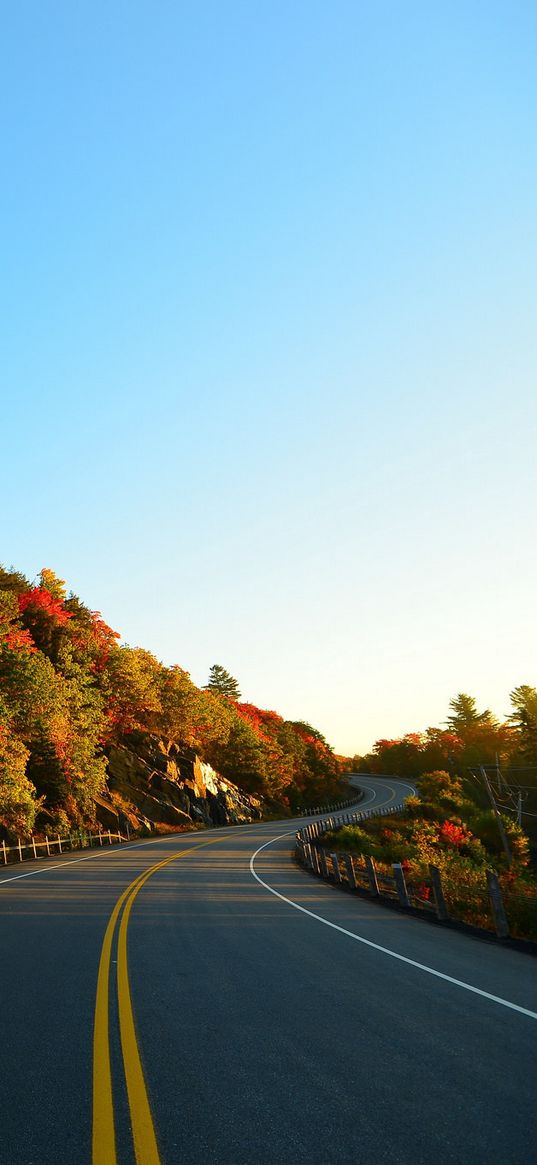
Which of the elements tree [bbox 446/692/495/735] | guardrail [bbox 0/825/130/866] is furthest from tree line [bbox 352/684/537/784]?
guardrail [bbox 0/825/130/866]

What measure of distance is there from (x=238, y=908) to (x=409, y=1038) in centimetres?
964

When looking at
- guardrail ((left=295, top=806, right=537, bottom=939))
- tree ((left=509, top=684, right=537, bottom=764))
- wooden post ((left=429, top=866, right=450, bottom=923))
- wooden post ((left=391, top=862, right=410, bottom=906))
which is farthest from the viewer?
tree ((left=509, top=684, right=537, bottom=764))

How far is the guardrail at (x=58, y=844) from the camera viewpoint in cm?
3266

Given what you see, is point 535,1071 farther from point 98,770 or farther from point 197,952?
point 98,770

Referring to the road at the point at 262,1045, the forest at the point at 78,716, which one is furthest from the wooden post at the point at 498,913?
the forest at the point at 78,716

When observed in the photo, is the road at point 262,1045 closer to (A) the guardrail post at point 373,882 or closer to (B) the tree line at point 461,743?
(A) the guardrail post at point 373,882

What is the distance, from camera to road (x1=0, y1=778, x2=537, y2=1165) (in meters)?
4.24

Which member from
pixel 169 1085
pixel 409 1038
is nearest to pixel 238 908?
pixel 409 1038

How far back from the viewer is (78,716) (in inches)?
1644

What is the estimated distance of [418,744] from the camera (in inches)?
5310

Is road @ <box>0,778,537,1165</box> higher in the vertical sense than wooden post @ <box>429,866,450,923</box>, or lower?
higher

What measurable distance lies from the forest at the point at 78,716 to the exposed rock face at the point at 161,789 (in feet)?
3.75

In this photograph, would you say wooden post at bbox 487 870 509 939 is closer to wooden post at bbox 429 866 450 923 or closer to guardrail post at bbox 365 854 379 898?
wooden post at bbox 429 866 450 923

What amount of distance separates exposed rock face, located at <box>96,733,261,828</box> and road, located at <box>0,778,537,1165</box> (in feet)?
125
